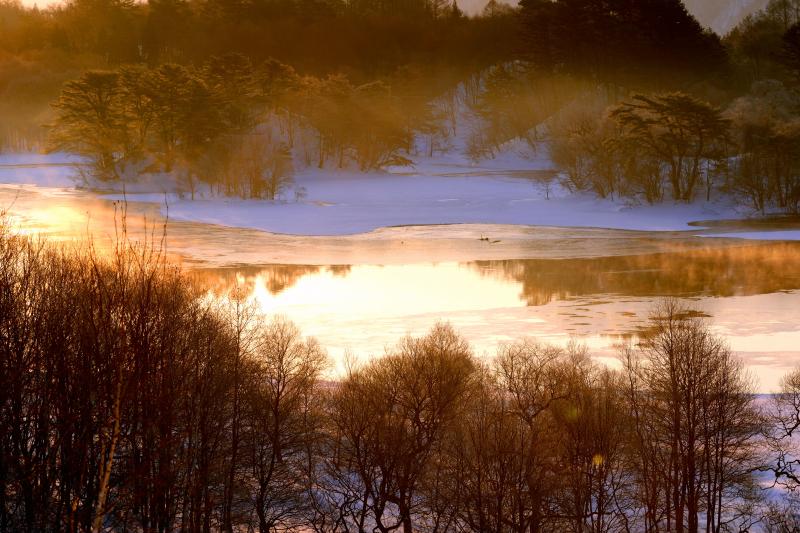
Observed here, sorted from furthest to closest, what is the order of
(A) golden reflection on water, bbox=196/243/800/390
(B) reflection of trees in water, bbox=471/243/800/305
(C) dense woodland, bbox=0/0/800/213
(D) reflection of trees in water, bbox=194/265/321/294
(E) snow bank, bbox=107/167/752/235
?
(C) dense woodland, bbox=0/0/800/213 → (E) snow bank, bbox=107/167/752/235 → (D) reflection of trees in water, bbox=194/265/321/294 → (B) reflection of trees in water, bbox=471/243/800/305 → (A) golden reflection on water, bbox=196/243/800/390

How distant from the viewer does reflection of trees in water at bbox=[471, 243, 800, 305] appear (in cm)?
3709

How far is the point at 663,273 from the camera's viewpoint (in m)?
40.7

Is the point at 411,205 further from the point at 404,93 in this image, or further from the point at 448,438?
the point at 448,438

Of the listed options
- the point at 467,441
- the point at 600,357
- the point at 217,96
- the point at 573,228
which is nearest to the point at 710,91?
the point at 573,228

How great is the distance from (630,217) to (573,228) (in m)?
7.03

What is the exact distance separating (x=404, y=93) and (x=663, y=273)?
232ft

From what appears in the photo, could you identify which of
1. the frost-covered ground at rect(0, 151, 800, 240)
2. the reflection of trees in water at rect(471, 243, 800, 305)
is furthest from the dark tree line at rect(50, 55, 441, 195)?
the reflection of trees in water at rect(471, 243, 800, 305)

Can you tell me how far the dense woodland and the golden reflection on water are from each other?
68.4ft

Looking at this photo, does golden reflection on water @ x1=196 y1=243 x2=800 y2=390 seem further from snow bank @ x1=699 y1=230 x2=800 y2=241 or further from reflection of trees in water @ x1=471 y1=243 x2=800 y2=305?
snow bank @ x1=699 y1=230 x2=800 y2=241

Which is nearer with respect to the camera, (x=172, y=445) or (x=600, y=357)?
(x=172, y=445)

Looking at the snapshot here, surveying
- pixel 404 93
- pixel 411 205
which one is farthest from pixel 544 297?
pixel 404 93

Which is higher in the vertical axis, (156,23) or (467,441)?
(156,23)

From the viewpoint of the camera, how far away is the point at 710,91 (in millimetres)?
88250

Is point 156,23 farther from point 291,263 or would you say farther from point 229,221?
point 291,263
